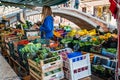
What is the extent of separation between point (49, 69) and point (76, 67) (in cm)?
53

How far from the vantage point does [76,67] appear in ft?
15.0

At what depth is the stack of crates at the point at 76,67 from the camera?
450cm

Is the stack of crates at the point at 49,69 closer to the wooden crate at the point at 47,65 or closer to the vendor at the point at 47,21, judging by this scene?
the wooden crate at the point at 47,65

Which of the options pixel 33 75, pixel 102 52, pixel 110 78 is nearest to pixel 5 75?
pixel 33 75

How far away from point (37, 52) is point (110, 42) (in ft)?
11.7

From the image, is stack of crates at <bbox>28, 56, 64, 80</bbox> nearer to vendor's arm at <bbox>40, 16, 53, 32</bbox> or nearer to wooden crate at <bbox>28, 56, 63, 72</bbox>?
wooden crate at <bbox>28, 56, 63, 72</bbox>

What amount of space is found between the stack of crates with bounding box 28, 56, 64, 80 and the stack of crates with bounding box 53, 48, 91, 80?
0.36 feet

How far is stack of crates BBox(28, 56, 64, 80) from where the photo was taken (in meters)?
4.39

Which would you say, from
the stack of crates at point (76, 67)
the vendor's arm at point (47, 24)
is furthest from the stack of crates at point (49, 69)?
the vendor's arm at point (47, 24)

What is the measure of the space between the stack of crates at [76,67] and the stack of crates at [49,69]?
0.36ft

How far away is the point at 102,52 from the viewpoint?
24.3 ft

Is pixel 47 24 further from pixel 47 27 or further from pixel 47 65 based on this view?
pixel 47 65

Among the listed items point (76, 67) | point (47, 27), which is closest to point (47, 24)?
point (47, 27)

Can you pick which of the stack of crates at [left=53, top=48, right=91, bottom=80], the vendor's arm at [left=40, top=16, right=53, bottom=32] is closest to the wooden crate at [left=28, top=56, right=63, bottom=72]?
the stack of crates at [left=53, top=48, right=91, bottom=80]
